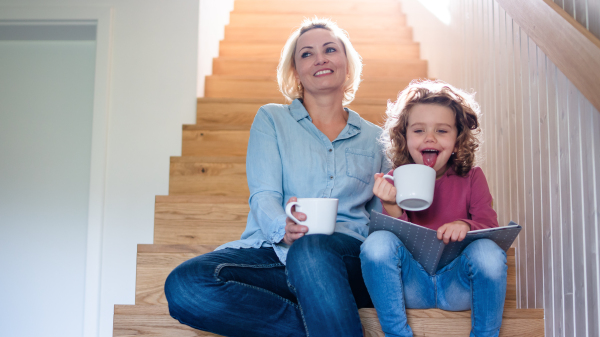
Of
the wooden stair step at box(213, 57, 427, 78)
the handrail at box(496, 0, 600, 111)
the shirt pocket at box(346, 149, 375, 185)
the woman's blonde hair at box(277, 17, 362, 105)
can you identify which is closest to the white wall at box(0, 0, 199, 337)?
the wooden stair step at box(213, 57, 427, 78)

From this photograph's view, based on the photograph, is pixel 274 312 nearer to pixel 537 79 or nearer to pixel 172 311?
pixel 172 311

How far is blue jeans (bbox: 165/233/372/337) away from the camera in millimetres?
981

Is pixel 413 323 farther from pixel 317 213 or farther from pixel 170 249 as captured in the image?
pixel 170 249

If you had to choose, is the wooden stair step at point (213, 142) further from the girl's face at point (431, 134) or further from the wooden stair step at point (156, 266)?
the girl's face at point (431, 134)

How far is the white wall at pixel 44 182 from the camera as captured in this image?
2.41 meters

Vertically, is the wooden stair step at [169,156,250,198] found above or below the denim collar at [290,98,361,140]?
below

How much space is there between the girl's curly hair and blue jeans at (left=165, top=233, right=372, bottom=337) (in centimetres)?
33

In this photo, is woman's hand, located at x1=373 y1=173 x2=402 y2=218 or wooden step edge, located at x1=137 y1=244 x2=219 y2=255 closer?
woman's hand, located at x1=373 y1=173 x2=402 y2=218

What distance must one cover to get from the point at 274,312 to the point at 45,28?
6.59 feet

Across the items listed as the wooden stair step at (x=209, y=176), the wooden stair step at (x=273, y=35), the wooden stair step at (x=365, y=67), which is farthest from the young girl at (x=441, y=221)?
the wooden stair step at (x=273, y=35)

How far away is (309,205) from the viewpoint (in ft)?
3.43

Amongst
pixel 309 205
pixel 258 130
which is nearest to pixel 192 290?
pixel 309 205

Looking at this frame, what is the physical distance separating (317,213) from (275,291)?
0.25 meters

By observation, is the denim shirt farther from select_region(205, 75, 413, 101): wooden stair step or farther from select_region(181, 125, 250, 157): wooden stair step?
select_region(205, 75, 413, 101): wooden stair step
